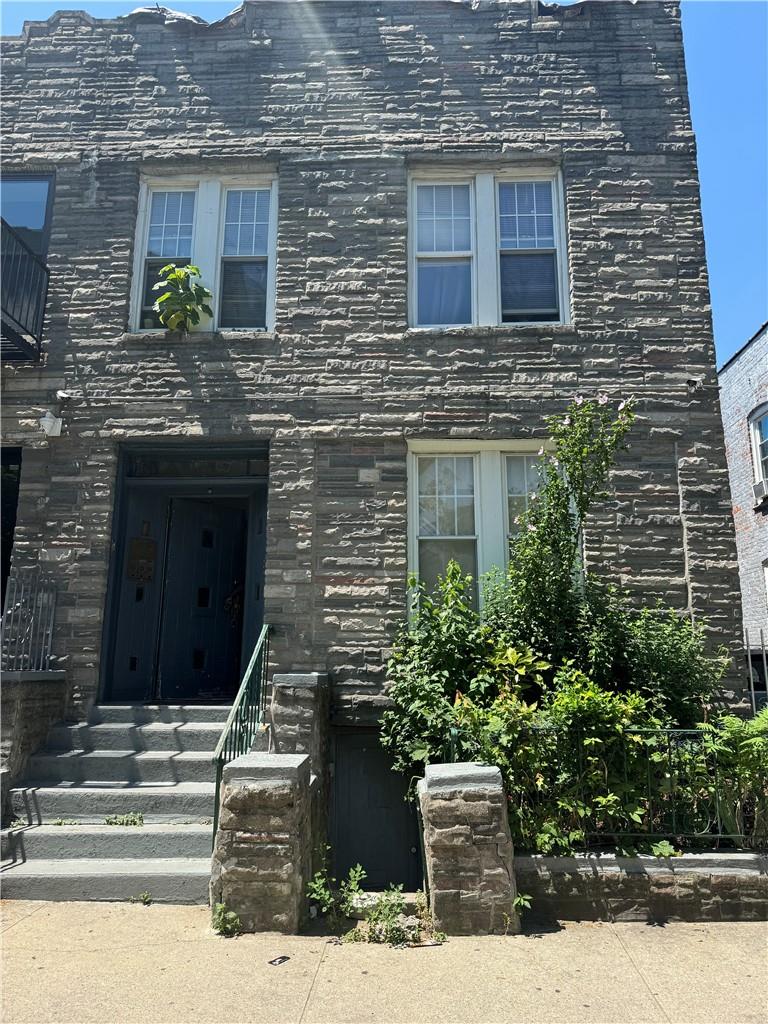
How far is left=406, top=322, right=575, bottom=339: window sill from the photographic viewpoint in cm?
784

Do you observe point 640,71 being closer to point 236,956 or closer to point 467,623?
point 467,623

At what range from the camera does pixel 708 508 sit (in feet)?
24.3

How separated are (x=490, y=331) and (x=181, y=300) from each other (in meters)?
3.21

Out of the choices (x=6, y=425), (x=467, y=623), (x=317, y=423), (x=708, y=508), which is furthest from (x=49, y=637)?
(x=708, y=508)

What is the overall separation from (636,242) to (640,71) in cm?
207

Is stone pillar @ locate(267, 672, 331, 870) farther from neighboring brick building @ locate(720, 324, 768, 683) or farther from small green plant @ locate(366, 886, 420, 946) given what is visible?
neighboring brick building @ locate(720, 324, 768, 683)

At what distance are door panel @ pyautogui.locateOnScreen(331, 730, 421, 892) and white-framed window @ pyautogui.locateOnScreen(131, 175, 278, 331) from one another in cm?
457

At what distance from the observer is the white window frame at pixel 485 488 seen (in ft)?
24.6

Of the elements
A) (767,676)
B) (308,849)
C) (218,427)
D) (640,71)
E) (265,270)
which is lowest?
(308,849)

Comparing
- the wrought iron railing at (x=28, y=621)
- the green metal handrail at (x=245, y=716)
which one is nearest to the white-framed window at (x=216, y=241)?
the wrought iron railing at (x=28, y=621)

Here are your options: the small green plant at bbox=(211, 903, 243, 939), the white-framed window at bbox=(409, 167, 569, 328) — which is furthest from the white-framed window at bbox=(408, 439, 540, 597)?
the small green plant at bbox=(211, 903, 243, 939)

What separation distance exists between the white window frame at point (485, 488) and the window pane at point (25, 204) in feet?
16.1

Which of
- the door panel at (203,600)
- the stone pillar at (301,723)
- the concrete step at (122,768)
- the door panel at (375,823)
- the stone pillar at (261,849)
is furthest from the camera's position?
the door panel at (203,600)

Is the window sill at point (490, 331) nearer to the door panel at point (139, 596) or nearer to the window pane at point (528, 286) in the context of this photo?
the window pane at point (528, 286)
